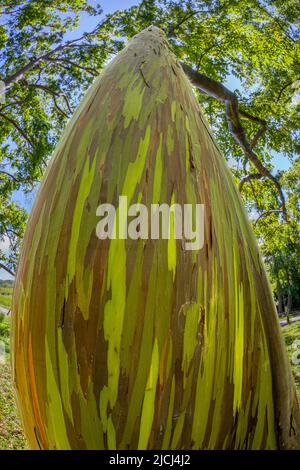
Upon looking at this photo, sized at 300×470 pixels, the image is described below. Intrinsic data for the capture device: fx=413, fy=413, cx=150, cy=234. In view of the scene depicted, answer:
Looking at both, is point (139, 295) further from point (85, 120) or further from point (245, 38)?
point (245, 38)

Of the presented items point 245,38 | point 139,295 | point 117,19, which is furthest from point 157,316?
point 117,19

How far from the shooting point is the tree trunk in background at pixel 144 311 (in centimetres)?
28

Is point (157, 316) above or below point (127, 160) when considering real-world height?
below

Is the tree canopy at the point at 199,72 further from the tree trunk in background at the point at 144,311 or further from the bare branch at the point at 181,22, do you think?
the tree trunk in background at the point at 144,311

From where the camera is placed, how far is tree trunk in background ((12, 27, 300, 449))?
0.92 feet

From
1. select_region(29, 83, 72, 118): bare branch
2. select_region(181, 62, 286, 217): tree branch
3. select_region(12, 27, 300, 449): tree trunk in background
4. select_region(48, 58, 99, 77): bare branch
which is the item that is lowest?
select_region(12, 27, 300, 449): tree trunk in background

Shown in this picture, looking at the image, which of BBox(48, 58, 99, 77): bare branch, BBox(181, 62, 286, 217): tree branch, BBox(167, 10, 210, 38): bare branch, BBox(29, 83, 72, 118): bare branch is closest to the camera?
BBox(181, 62, 286, 217): tree branch

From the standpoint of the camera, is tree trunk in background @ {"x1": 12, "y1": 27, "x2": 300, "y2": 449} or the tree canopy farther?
the tree canopy

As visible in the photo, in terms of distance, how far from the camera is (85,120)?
0.35 m

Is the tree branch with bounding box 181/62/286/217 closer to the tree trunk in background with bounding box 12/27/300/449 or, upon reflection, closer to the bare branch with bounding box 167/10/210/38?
the bare branch with bounding box 167/10/210/38

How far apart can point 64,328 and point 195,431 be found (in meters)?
0.12

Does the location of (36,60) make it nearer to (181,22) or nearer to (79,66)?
(79,66)

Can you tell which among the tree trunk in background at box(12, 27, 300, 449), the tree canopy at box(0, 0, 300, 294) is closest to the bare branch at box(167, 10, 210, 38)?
the tree canopy at box(0, 0, 300, 294)

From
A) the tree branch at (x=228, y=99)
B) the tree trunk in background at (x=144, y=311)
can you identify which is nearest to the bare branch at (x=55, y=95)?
the tree branch at (x=228, y=99)
